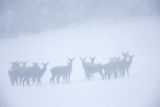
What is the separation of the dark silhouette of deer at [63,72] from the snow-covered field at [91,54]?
4 centimetres

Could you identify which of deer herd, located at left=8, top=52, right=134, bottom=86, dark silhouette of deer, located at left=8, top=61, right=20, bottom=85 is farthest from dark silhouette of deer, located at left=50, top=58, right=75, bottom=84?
dark silhouette of deer, located at left=8, top=61, right=20, bottom=85

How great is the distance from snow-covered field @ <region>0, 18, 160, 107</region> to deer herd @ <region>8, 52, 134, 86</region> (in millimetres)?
38

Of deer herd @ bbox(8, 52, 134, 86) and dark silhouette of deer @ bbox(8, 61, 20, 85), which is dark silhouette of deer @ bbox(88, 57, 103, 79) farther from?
A: dark silhouette of deer @ bbox(8, 61, 20, 85)

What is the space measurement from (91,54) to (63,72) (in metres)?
0.28

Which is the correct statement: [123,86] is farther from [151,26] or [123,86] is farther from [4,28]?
[4,28]

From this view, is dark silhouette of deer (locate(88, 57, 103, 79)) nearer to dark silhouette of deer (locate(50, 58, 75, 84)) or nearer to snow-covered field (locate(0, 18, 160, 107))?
snow-covered field (locate(0, 18, 160, 107))

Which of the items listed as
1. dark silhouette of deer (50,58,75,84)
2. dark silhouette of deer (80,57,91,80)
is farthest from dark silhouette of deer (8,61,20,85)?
dark silhouette of deer (80,57,91,80)

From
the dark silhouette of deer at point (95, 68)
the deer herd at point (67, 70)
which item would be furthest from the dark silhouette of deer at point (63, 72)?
the dark silhouette of deer at point (95, 68)

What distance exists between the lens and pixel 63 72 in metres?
2.64

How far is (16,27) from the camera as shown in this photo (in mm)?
2703

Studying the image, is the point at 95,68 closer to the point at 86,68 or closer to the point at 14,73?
the point at 86,68

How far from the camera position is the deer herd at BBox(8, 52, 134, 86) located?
2637mm

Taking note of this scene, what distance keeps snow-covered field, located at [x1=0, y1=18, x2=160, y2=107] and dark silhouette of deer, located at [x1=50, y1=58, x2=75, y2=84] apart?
0.12ft

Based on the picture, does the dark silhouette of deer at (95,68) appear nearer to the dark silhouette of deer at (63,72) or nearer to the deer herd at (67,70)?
the deer herd at (67,70)
